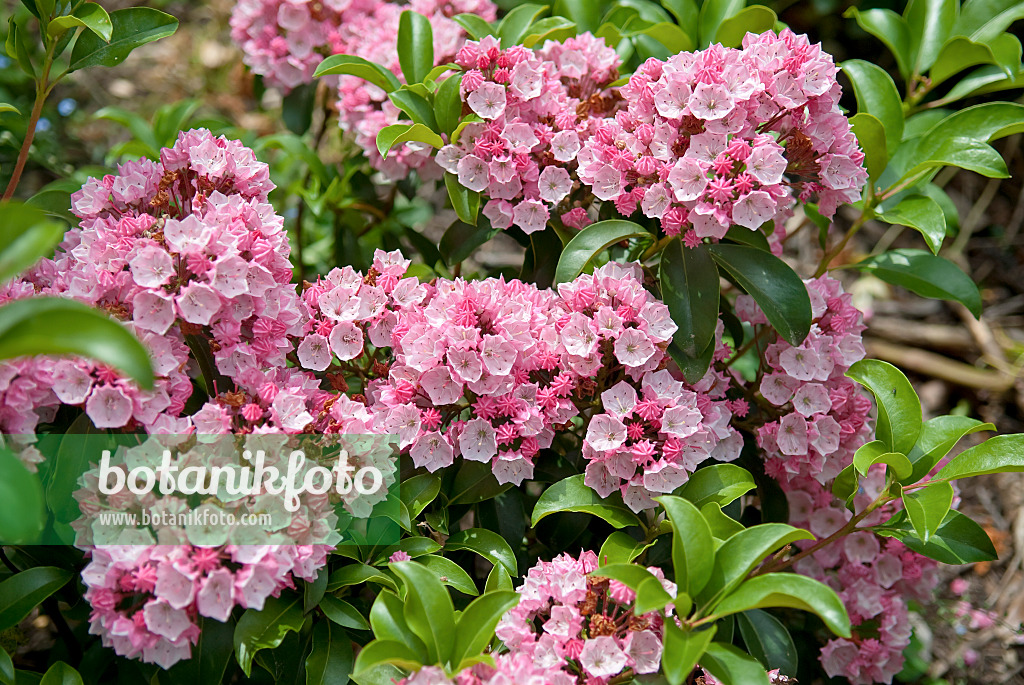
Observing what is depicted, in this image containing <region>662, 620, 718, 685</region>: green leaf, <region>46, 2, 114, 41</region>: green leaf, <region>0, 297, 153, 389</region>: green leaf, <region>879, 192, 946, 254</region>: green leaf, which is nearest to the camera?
<region>0, 297, 153, 389</region>: green leaf

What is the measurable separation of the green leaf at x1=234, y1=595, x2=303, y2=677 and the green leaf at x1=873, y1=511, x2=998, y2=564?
125 centimetres

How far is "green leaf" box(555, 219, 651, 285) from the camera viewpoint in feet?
5.97

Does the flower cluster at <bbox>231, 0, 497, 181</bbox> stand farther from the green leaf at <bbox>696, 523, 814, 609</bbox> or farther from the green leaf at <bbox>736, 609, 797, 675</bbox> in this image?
the green leaf at <bbox>736, 609, 797, 675</bbox>

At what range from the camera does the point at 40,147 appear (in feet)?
9.91

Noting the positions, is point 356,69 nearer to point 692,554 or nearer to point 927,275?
point 692,554

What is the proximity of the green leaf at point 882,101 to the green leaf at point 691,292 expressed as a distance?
2.36ft

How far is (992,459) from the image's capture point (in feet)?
5.33

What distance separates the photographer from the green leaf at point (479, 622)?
1.45m

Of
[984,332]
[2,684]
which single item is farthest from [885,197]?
[2,684]

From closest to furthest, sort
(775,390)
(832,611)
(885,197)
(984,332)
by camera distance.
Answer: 1. (832,611)
2. (775,390)
3. (885,197)
4. (984,332)

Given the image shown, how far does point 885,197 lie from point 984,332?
1910 mm

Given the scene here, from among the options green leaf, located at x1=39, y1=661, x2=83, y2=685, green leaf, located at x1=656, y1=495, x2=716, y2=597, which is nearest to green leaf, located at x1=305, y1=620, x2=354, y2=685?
green leaf, located at x1=39, y1=661, x2=83, y2=685

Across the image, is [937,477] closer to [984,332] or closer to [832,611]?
[832,611]

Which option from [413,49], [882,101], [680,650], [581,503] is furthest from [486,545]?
[882,101]
